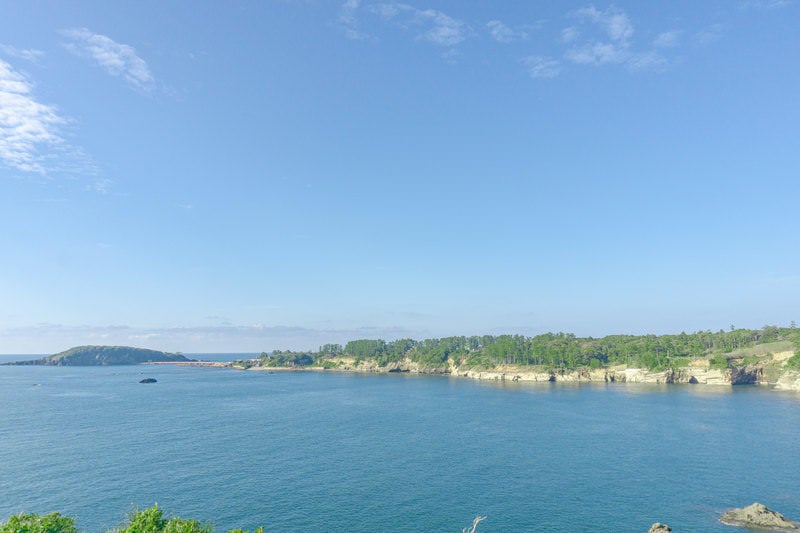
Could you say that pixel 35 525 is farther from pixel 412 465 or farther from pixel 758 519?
pixel 758 519

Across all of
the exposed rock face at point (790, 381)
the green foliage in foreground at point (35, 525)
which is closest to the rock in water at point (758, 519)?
the green foliage in foreground at point (35, 525)

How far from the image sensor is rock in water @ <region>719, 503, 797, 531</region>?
61.2 metres

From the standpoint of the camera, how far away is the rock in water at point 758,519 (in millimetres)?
61156

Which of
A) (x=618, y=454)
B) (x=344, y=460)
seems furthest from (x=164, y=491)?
(x=618, y=454)

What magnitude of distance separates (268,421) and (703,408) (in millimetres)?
153273

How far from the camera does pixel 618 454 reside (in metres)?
97.6

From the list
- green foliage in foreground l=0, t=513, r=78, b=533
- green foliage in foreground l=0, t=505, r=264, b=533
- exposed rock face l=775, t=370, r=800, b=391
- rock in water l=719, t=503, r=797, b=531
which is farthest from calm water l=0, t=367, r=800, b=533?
exposed rock face l=775, t=370, r=800, b=391

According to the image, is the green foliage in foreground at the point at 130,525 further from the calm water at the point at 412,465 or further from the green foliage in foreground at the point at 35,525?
the calm water at the point at 412,465

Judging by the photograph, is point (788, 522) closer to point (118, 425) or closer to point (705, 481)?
point (705, 481)

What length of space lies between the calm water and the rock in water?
8.39ft

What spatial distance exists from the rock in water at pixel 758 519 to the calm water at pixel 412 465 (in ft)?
8.39

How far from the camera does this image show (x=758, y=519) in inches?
2454

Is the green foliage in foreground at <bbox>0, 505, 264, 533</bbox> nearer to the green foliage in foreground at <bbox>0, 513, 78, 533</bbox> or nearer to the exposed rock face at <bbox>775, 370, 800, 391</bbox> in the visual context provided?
the green foliage in foreground at <bbox>0, 513, 78, 533</bbox>

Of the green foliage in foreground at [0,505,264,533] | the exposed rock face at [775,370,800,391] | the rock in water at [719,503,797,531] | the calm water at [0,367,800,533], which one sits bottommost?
the calm water at [0,367,800,533]
